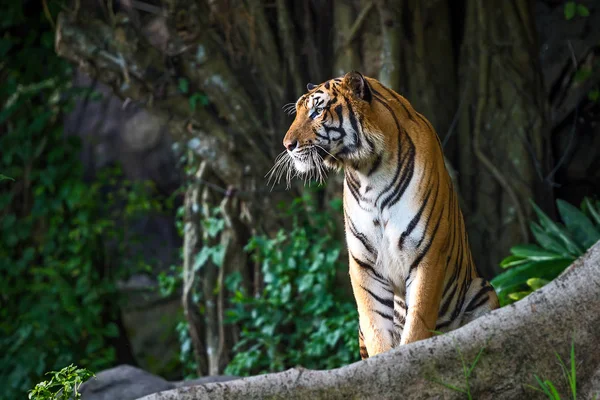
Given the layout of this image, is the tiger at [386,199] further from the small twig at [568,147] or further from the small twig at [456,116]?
the small twig at [568,147]

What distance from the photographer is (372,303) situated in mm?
3635

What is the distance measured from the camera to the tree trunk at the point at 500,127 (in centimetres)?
610

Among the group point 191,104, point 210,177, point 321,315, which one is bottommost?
point 321,315

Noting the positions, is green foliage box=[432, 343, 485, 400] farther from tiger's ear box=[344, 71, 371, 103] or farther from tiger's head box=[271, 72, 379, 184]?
tiger's ear box=[344, 71, 371, 103]

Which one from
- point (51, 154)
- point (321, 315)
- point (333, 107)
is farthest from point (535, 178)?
point (51, 154)

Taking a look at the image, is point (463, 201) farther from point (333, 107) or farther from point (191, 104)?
point (333, 107)

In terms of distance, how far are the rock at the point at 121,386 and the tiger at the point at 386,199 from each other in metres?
2.01

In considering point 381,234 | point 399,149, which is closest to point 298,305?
point 381,234

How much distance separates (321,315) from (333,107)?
10.4 feet

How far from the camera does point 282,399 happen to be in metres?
2.51

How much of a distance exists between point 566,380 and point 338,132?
1.37 metres

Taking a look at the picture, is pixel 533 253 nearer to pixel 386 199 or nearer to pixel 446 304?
pixel 446 304

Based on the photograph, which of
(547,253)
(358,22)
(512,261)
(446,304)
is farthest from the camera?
(358,22)

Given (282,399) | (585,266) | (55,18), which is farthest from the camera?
(55,18)
